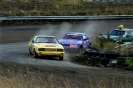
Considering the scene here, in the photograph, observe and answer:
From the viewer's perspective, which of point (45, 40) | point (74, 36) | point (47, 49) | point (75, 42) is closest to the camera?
point (47, 49)

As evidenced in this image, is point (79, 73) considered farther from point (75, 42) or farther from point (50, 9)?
point (50, 9)

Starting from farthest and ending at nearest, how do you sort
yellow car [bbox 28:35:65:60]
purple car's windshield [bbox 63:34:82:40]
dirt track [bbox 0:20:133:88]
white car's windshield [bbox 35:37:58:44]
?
purple car's windshield [bbox 63:34:82:40], white car's windshield [bbox 35:37:58:44], yellow car [bbox 28:35:65:60], dirt track [bbox 0:20:133:88]

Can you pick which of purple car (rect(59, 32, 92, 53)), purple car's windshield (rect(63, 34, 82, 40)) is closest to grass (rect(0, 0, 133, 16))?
purple car's windshield (rect(63, 34, 82, 40))

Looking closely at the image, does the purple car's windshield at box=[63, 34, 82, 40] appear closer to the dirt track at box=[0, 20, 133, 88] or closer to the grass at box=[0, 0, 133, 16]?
the dirt track at box=[0, 20, 133, 88]

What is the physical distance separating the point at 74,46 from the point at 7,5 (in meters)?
22.2

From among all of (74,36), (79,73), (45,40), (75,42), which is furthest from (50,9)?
(79,73)

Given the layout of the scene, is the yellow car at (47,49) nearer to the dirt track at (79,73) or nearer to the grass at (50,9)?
the dirt track at (79,73)

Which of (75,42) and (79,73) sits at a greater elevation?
(79,73)

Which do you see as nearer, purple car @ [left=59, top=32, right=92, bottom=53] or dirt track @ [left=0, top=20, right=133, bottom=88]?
dirt track @ [left=0, top=20, right=133, bottom=88]

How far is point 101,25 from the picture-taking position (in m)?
41.5

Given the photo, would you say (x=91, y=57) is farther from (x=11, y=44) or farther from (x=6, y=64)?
(x=11, y=44)

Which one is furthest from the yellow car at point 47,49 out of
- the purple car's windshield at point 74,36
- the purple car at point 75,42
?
the purple car's windshield at point 74,36

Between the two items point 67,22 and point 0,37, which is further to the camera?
Result: point 67,22

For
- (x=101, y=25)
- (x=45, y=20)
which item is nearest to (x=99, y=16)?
(x=101, y=25)
